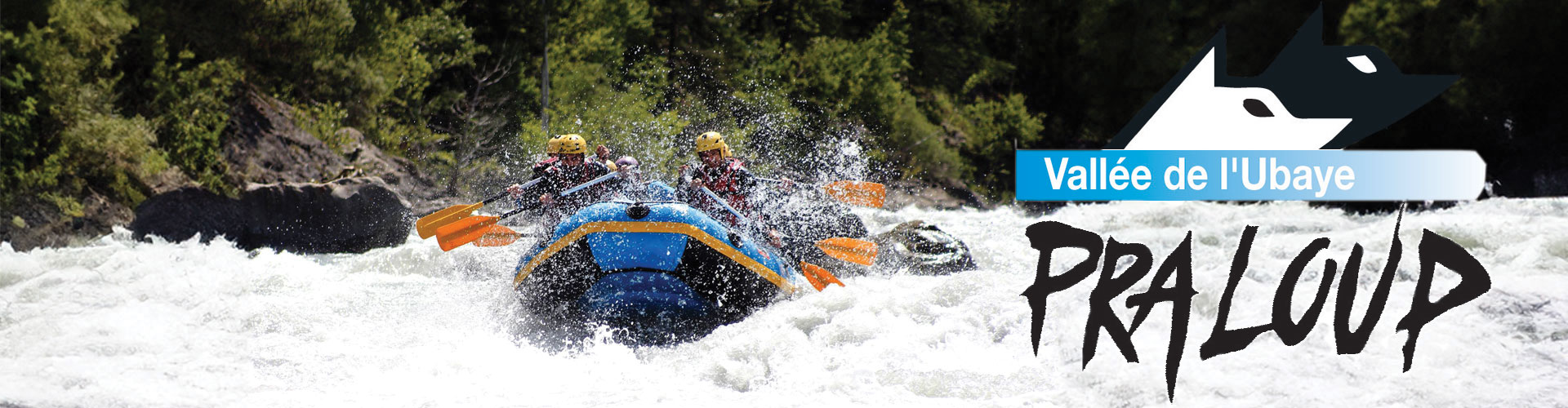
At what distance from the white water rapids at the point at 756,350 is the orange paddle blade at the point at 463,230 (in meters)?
0.38

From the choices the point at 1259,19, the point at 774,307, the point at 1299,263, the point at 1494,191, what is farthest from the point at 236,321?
the point at 1259,19

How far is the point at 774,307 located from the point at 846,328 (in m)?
0.60

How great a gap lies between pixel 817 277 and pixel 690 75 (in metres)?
14.4

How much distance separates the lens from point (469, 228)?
8.25 metres

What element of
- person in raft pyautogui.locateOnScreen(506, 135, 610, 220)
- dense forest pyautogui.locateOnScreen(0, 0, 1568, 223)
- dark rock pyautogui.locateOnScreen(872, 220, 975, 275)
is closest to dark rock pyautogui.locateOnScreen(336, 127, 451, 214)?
dense forest pyautogui.locateOnScreen(0, 0, 1568, 223)

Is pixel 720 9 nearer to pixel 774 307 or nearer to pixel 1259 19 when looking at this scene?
pixel 1259 19

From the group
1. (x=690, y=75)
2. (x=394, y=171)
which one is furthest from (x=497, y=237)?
(x=690, y=75)

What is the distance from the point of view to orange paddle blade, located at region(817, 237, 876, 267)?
8328mm

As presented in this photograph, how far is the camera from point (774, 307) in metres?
7.12

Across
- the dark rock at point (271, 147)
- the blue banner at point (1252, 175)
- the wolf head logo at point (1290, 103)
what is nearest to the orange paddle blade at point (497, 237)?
the blue banner at point (1252, 175)

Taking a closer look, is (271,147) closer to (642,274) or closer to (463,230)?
(463,230)

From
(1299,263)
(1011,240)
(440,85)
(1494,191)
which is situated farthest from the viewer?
(1494,191)

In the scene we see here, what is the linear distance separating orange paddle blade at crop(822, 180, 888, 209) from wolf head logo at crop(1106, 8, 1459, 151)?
1.69 meters

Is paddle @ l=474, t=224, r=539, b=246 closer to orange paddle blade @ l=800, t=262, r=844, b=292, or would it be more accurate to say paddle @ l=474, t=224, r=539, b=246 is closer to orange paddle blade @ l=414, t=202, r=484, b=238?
orange paddle blade @ l=414, t=202, r=484, b=238
